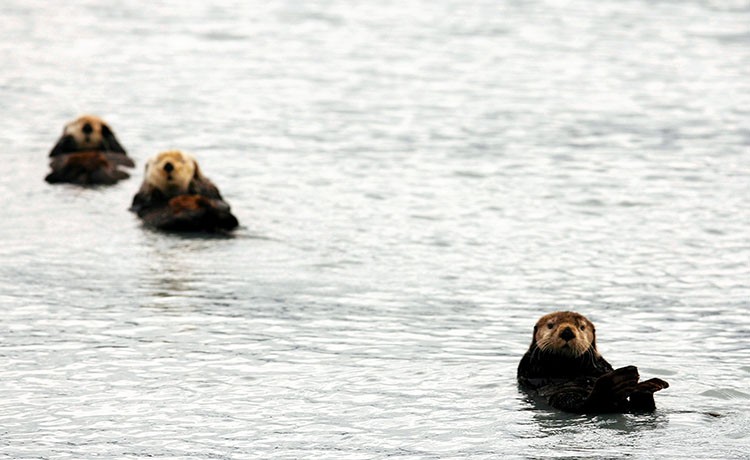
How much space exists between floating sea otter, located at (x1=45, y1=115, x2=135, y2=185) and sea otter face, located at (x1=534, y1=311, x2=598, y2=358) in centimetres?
756

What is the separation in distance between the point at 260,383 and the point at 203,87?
534 inches

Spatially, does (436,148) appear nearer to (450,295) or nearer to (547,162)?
(547,162)

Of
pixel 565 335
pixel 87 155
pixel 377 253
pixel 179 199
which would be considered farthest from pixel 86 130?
pixel 565 335

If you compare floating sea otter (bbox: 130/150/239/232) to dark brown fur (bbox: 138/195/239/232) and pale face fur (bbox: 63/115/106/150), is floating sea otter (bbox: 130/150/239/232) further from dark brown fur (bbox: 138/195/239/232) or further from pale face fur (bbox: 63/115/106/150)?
pale face fur (bbox: 63/115/106/150)

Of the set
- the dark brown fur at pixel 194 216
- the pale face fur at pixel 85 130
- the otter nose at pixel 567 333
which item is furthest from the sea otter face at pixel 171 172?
the otter nose at pixel 567 333

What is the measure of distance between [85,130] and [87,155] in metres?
0.90

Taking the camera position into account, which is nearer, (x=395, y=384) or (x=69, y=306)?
(x=395, y=384)

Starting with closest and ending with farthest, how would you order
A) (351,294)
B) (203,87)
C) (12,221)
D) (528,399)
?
1. (528,399)
2. (351,294)
3. (12,221)
4. (203,87)

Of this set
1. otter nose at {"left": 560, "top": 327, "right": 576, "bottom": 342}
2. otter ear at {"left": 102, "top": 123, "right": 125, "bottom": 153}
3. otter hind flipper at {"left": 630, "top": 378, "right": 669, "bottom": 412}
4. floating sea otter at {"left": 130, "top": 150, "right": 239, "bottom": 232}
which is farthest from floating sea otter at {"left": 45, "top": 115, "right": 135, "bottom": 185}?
otter hind flipper at {"left": 630, "top": 378, "right": 669, "bottom": 412}

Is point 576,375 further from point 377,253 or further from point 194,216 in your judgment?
point 194,216

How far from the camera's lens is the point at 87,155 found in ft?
47.6

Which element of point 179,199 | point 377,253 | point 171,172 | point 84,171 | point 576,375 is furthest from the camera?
point 84,171

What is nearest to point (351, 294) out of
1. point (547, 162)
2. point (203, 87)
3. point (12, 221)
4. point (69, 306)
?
point (69, 306)

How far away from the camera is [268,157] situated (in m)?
16.2
